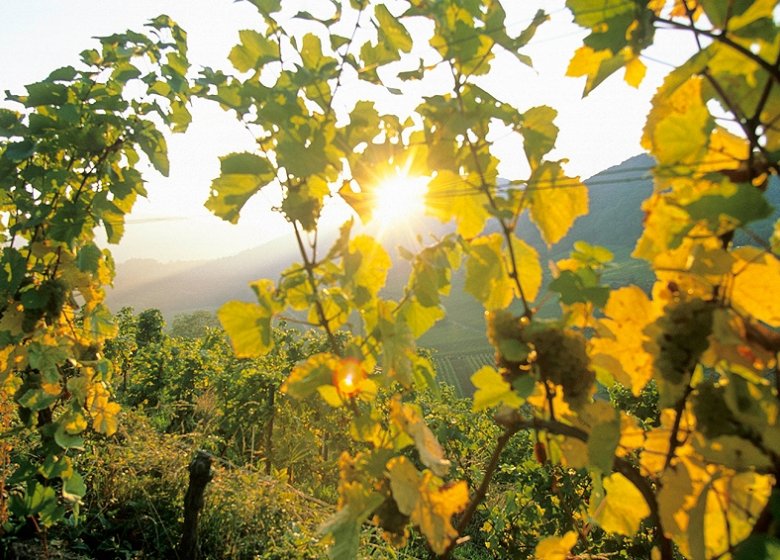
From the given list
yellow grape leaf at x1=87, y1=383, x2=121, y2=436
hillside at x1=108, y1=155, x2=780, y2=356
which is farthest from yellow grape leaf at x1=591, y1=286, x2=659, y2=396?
hillside at x1=108, y1=155, x2=780, y2=356

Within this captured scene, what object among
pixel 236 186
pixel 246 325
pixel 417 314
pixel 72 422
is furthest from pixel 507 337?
pixel 72 422

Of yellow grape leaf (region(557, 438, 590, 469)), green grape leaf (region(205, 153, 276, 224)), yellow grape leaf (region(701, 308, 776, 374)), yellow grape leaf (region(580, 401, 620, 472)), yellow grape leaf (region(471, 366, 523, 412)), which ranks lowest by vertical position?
yellow grape leaf (region(557, 438, 590, 469))

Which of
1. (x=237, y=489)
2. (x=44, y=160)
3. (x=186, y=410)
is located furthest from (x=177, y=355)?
(x=44, y=160)

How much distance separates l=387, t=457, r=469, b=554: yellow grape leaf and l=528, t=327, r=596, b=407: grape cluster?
24cm

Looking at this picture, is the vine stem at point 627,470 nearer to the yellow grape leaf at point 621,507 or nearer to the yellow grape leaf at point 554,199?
the yellow grape leaf at point 621,507

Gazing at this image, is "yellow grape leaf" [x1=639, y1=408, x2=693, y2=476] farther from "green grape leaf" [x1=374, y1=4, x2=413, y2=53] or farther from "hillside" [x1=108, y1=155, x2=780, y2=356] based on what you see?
"hillside" [x1=108, y1=155, x2=780, y2=356]

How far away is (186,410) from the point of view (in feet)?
24.1

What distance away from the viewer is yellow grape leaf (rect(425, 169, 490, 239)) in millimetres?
865

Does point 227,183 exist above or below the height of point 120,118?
below

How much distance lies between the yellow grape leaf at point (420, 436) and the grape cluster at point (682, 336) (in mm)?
350

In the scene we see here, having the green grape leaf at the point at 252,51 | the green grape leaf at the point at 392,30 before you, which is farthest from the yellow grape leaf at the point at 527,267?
the green grape leaf at the point at 252,51

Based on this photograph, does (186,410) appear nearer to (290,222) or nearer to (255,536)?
(255,536)

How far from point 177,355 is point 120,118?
29.2ft

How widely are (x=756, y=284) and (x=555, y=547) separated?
0.65 m
